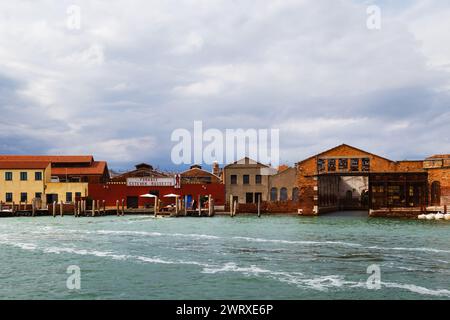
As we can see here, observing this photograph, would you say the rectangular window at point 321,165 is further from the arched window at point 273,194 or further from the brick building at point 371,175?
the arched window at point 273,194

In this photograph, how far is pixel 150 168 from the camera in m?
72.3

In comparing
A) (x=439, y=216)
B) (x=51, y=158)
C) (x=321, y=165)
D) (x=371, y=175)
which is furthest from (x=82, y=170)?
(x=439, y=216)

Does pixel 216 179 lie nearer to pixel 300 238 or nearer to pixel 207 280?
pixel 300 238

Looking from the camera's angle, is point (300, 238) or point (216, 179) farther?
point (216, 179)

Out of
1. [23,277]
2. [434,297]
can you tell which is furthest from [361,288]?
[23,277]

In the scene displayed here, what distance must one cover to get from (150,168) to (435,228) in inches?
1648

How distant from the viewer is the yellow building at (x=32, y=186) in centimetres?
6306

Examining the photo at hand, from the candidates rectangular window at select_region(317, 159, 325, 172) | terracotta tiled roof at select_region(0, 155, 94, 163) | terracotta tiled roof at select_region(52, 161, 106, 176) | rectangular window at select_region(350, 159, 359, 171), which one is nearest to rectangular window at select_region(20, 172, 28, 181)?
terracotta tiled roof at select_region(52, 161, 106, 176)

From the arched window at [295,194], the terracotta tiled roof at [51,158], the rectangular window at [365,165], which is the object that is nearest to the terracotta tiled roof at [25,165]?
the terracotta tiled roof at [51,158]

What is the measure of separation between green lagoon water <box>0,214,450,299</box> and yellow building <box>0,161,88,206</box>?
91.8 feet

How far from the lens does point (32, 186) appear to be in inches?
2501

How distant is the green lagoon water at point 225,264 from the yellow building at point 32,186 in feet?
91.8

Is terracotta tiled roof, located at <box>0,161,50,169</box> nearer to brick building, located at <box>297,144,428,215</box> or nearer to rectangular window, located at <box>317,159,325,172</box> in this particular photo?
brick building, located at <box>297,144,428,215</box>
